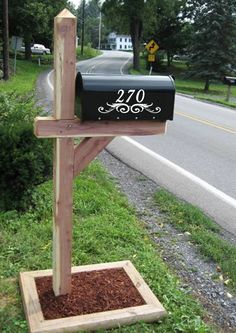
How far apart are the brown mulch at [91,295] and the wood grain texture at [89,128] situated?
1.22 meters

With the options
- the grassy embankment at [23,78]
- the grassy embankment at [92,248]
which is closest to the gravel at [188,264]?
the grassy embankment at [92,248]

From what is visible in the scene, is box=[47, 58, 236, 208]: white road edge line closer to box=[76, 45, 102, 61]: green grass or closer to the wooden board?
the wooden board

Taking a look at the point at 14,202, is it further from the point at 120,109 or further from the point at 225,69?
the point at 225,69

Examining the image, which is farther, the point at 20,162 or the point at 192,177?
the point at 192,177

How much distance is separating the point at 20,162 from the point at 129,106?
71.5 inches

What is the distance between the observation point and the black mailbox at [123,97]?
10.6 feet

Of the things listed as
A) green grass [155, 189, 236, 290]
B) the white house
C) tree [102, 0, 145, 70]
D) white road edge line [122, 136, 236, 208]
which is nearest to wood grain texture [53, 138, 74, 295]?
green grass [155, 189, 236, 290]

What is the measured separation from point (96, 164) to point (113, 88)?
4.66 metres

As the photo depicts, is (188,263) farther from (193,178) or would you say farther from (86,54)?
(86,54)

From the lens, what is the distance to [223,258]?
4.70 meters

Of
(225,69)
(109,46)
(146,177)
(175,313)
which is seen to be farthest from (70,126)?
(109,46)

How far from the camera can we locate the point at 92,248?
4.52 meters

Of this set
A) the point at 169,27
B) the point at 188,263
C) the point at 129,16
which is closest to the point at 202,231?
the point at 188,263

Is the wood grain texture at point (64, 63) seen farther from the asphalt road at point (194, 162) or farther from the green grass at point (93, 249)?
the asphalt road at point (194, 162)
